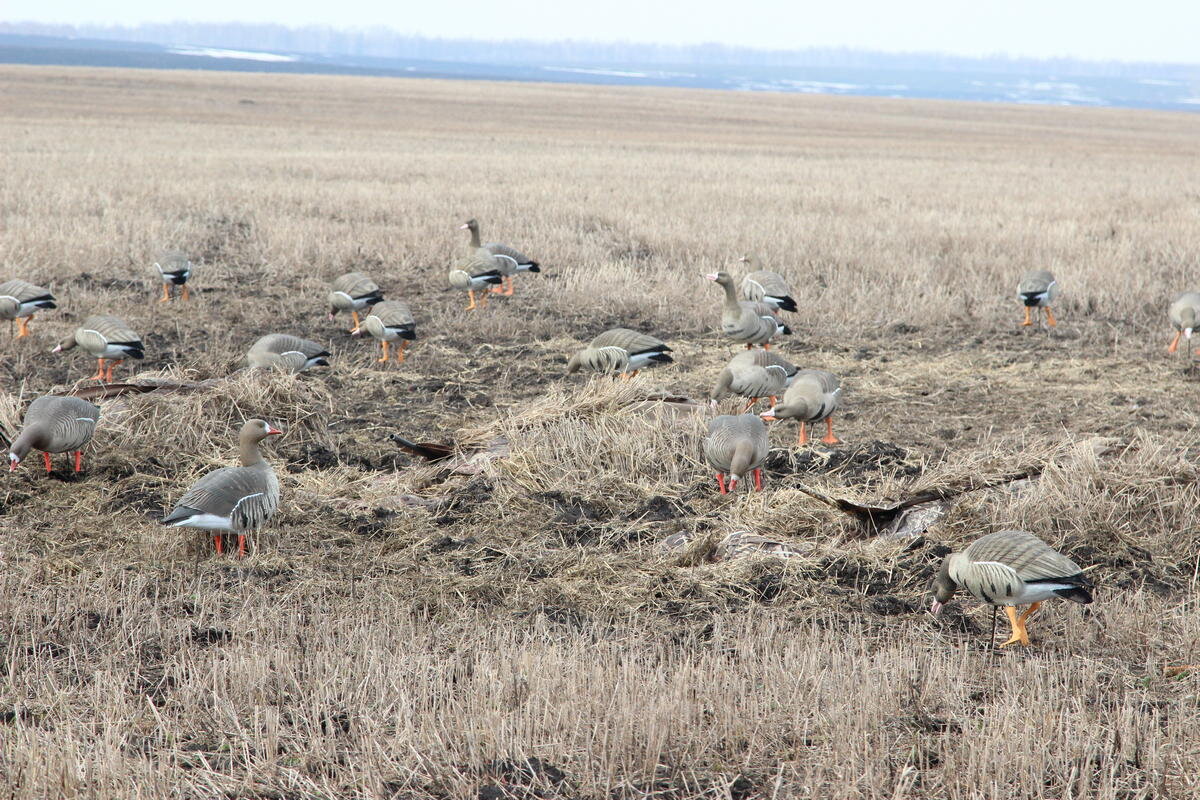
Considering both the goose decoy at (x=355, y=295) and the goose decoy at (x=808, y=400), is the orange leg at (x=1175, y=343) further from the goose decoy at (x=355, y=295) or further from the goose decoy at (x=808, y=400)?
the goose decoy at (x=355, y=295)

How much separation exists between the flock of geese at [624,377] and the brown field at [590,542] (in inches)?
10.4

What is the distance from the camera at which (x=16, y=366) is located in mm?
10078

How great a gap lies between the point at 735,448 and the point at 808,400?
1.32 m

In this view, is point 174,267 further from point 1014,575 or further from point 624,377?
→ point 1014,575

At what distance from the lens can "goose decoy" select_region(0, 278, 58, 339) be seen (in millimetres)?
10617

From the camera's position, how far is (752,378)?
28.7 feet

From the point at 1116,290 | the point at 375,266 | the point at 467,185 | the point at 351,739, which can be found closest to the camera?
the point at 351,739

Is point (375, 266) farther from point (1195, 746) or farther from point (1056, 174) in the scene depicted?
point (1056, 174)

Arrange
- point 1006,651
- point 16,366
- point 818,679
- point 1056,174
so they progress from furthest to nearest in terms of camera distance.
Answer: point 1056,174 < point 16,366 < point 1006,651 < point 818,679

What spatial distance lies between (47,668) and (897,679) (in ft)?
12.2

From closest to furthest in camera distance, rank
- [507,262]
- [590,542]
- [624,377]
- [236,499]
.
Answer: [236,499], [590,542], [624,377], [507,262]

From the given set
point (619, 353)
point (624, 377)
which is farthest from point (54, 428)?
point (619, 353)

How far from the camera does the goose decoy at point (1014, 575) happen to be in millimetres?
4832

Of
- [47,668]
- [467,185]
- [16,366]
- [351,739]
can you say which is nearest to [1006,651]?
[351,739]
